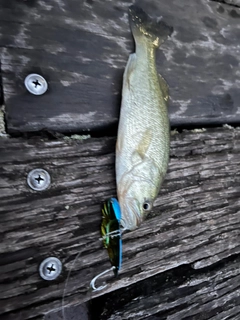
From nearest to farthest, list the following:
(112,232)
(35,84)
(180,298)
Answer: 1. (35,84)
2. (112,232)
3. (180,298)

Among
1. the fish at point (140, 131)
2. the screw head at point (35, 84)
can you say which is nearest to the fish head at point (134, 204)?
the fish at point (140, 131)

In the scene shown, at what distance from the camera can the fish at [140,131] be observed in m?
1.02

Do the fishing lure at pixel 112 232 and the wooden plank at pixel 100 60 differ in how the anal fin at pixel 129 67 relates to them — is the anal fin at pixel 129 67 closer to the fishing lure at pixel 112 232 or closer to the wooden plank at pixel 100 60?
the wooden plank at pixel 100 60

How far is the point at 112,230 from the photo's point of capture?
3.34 ft

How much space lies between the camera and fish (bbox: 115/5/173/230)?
3.34 ft

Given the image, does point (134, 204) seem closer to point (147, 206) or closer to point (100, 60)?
point (147, 206)

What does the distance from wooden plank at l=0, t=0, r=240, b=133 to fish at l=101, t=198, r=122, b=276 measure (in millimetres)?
219

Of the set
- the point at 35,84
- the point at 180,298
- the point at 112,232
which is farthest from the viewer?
the point at 180,298

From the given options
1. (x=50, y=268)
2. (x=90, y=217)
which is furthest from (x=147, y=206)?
(x=50, y=268)

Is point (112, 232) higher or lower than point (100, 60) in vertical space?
lower

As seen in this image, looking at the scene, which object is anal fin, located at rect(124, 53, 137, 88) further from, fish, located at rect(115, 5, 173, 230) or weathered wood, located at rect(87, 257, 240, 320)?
weathered wood, located at rect(87, 257, 240, 320)

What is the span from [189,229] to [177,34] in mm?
617

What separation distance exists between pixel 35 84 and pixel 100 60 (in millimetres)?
200

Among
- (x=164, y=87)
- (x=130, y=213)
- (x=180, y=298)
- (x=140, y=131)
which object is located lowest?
(x=180, y=298)
